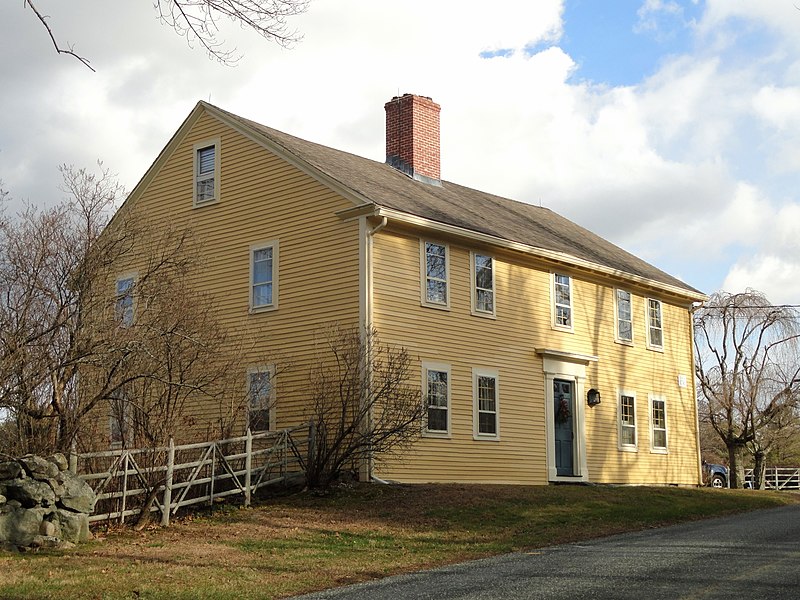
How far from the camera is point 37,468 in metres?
14.1

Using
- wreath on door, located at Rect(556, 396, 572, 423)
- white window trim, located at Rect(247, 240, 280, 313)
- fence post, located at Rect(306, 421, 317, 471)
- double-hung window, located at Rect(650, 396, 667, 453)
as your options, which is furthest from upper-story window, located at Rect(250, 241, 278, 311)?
double-hung window, located at Rect(650, 396, 667, 453)

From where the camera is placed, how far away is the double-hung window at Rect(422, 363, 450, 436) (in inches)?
823

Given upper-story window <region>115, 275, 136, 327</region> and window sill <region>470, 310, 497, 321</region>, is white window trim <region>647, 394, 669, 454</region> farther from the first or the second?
upper-story window <region>115, 275, 136, 327</region>

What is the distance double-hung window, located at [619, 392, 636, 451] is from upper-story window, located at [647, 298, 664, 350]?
1.93 metres

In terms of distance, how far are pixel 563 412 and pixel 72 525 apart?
526 inches

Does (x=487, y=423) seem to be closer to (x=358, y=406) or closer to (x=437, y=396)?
(x=437, y=396)

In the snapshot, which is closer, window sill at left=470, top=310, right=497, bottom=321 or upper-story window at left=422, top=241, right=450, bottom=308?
upper-story window at left=422, top=241, right=450, bottom=308

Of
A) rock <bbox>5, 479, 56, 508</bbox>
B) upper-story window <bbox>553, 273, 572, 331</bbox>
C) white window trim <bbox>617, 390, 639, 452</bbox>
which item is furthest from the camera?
white window trim <bbox>617, 390, 639, 452</bbox>

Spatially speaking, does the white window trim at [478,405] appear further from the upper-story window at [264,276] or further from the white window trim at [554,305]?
the upper-story window at [264,276]


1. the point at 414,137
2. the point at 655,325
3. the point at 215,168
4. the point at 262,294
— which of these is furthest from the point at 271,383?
the point at 655,325

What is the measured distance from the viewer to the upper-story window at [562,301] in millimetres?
24766

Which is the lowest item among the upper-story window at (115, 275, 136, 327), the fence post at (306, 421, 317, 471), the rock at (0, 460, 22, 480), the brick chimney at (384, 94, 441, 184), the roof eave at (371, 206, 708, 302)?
the rock at (0, 460, 22, 480)

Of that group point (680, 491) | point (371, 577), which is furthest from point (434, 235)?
point (371, 577)

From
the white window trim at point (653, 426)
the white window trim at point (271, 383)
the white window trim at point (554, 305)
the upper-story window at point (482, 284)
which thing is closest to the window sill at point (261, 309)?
the white window trim at point (271, 383)
